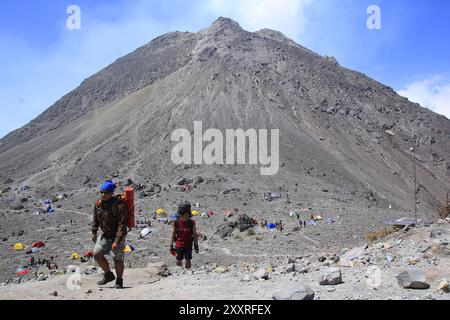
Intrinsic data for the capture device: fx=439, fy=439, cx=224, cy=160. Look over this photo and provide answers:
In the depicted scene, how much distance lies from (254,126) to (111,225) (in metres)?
37.8

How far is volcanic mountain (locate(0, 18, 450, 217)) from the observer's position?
3669 centimetres

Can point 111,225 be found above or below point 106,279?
above

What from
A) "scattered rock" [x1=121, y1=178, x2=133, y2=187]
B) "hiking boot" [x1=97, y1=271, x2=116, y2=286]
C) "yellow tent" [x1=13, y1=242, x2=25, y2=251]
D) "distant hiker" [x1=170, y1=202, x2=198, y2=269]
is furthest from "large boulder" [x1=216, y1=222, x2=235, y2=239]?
"hiking boot" [x1=97, y1=271, x2=116, y2=286]

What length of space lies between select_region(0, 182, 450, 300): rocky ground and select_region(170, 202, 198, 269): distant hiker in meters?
0.41

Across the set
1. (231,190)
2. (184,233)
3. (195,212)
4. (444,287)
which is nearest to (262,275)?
(184,233)

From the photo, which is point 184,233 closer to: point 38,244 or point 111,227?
point 111,227

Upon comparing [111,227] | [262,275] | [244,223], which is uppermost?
[111,227]

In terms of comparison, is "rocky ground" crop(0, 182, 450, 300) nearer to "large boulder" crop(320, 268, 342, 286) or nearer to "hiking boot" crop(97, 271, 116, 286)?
"large boulder" crop(320, 268, 342, 286)

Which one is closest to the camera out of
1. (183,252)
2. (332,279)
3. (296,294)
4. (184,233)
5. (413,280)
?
(296,294)

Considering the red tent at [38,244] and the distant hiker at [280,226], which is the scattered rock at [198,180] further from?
the red tent at [38,244]

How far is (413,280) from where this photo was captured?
5.15 meters

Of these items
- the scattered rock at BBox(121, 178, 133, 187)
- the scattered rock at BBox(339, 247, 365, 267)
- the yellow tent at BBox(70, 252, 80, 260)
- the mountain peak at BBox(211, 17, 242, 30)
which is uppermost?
the mountain peak at BBox(211, 17, 242, 30)

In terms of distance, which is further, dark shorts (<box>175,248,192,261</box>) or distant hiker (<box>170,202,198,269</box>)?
dark shorts (<box>175,248,192,261</box>)

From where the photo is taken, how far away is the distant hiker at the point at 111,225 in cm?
639
